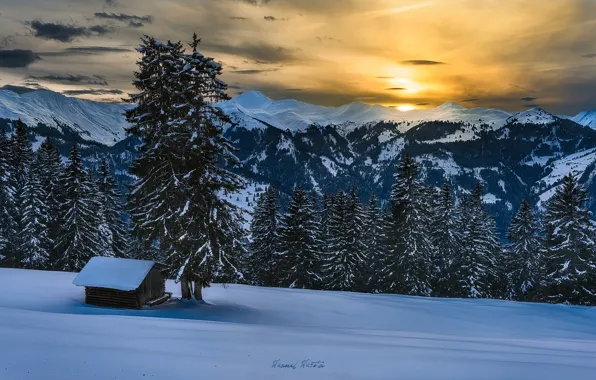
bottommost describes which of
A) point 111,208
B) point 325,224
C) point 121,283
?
point 325,224

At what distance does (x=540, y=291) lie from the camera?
46219 mm

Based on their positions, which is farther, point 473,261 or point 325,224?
point 325,224

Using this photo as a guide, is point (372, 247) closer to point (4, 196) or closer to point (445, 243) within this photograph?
point (445, 243)

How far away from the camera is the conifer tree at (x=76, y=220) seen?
4278 cm

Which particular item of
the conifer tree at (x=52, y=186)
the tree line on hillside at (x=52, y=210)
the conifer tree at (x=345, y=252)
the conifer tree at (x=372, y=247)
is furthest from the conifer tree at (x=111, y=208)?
the conifer tree at (x=372, y=247)

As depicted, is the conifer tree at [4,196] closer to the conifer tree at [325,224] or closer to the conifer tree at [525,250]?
the conifer tree at [325,224]

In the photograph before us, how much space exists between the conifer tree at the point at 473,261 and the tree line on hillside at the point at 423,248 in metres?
0.12

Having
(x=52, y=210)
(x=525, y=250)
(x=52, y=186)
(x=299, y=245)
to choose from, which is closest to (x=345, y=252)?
(x=299, y=245)

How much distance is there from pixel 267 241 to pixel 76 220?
20.4m

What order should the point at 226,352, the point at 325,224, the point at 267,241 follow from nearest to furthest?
the point at 226,352 → the point at 267,241 → the point at 325,224

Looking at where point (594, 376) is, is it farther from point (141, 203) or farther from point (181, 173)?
point (141, 203)

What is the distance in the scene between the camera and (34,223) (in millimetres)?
45125

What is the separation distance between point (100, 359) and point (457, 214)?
50.5 m

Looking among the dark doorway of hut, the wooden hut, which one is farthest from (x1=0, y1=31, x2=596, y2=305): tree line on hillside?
the wooden hut
